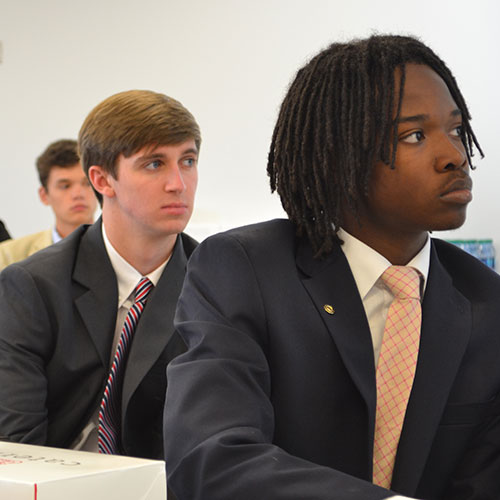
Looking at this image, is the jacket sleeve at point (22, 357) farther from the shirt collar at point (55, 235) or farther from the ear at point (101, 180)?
the shirt collar at point (55, 235)

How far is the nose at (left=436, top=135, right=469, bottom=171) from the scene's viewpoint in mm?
949

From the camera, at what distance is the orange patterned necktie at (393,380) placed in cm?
99

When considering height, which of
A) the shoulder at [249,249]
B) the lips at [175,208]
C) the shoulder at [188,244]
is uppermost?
the shoulder at [249,249]

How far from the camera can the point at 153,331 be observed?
1544mm

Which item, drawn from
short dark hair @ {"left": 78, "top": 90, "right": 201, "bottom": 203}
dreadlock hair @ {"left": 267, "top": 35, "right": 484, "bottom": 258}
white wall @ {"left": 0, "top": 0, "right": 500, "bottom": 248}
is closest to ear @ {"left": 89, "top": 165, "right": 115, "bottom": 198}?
short dark hair @ {"left": 78, "top": 90, "right": 201, "bottom": 203}

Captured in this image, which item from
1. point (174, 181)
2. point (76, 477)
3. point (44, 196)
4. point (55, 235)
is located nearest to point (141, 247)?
point (174, 181)

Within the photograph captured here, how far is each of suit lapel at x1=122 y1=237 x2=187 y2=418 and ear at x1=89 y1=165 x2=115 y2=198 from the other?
305mm

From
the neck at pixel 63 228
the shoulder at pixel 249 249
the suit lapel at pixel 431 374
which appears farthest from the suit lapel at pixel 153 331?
the neck at pixel 63 228

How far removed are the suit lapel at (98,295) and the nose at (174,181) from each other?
8.8 inches

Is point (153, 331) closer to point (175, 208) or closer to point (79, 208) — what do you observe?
point (175, 208)

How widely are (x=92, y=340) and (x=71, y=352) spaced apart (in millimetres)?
46

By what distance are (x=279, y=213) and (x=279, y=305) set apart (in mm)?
4033

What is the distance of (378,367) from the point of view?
1.00 m

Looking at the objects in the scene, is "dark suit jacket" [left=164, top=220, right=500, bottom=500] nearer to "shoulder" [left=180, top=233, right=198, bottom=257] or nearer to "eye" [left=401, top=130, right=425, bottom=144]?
"eye" [left=401, top=130, right=425, bottom=144]
